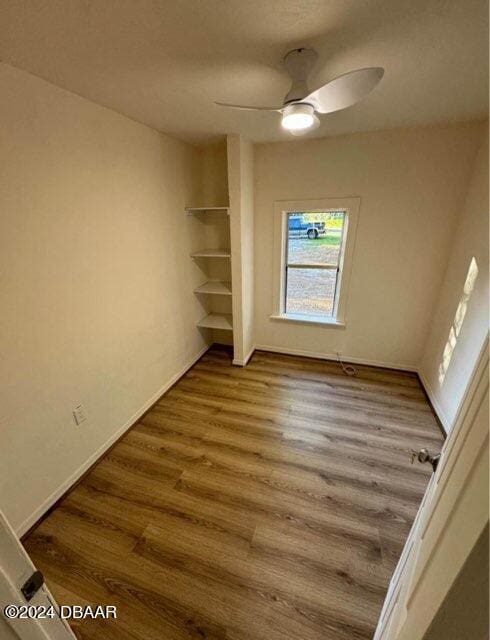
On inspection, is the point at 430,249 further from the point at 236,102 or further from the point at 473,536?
the point at 473,536

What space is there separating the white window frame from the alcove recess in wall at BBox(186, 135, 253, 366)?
30 cm

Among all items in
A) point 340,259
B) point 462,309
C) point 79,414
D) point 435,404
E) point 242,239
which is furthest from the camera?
point 340,259

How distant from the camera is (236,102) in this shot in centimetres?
168

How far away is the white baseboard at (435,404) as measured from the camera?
214cm

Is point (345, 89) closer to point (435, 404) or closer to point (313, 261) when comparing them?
point (313, 261)

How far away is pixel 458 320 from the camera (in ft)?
7.15

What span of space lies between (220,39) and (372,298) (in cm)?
247

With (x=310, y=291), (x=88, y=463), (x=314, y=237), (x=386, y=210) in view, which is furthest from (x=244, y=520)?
(x=386, y=210)

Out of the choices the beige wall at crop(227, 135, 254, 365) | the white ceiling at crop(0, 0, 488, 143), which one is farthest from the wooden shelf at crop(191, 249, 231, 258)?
the white ceiling at crop(0, 0, 488, 143)

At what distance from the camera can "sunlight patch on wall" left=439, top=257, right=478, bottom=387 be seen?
2.04 m

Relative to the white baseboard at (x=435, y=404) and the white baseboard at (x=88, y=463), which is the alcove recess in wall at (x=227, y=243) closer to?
the white baseboard at (x=88, y=463)

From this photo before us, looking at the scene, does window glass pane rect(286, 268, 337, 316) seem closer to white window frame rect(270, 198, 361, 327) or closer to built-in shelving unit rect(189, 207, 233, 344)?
white window frame rect(270, 198, 361, 327)

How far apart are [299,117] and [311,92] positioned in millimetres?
110

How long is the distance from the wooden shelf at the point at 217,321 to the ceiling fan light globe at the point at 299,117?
6.94ft
